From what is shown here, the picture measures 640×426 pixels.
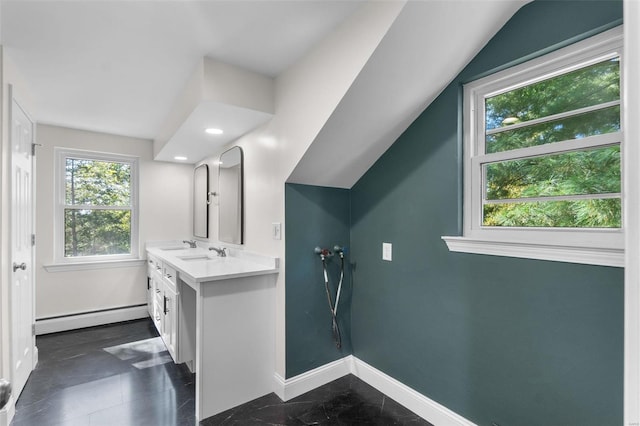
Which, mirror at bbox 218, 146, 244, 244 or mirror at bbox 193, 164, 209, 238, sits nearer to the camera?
mirror at bbox 218, 146, 244, 244

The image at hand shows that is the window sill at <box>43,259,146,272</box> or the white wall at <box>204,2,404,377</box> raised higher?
the white wall at <box>204,2,404,377</box>

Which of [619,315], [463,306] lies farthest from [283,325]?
[619,315]

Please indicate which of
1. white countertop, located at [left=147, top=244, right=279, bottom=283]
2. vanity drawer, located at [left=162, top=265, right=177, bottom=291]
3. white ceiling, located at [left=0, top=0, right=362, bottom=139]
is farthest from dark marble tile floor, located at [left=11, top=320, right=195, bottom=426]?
white ceiling, located at [left=0, top=0, right=362, bottom=139]

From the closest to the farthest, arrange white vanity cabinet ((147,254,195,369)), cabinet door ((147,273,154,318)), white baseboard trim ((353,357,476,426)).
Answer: white baseboard trim ((353,357,476,426))
white vanity cabinet ((147,254,195,369))
cabinet door ((147,273,154,318))

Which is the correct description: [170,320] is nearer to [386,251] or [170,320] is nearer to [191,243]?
[191,243]

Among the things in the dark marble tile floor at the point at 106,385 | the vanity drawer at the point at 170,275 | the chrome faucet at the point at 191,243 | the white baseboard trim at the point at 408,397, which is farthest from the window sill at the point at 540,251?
the chrome faucet at the point at 191,243

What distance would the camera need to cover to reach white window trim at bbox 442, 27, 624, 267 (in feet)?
4.20

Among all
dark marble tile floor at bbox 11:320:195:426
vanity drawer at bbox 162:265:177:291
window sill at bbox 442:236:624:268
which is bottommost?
dark marble tile floor at bbox 11:320:195:426

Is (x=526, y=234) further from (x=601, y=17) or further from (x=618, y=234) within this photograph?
(x=601, y=17)

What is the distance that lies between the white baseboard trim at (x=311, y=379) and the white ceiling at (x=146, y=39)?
2.27 m

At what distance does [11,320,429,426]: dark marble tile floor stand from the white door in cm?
24

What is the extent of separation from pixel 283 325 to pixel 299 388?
0.48 m

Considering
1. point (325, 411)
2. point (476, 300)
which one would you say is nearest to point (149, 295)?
point (325, 411)

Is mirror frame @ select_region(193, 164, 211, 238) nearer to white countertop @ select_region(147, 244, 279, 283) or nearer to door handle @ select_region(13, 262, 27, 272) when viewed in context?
white countertop @ select_region(147, 244, 279, 283)
